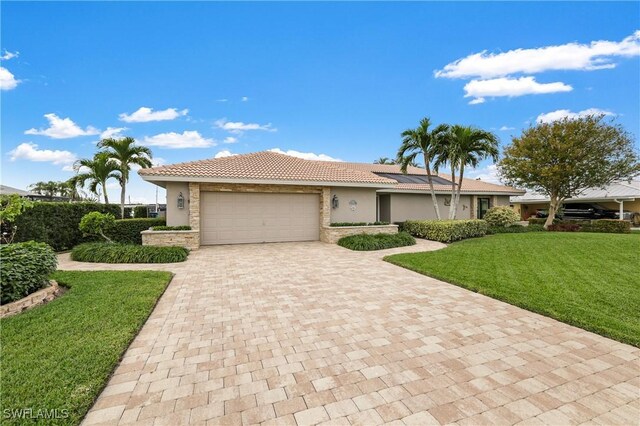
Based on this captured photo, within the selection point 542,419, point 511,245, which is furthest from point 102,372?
point 511,245

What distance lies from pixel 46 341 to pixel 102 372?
1325mm

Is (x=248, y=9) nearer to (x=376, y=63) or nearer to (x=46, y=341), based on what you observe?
(x=376, y=63)

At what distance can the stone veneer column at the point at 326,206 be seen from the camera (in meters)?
13.8

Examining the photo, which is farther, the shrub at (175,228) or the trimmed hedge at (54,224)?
the shrub at (175,228)

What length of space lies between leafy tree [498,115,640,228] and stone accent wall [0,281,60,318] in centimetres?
2414

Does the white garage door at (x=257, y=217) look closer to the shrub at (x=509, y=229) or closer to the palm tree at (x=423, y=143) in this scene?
the palm tree at (x=423, y=143)

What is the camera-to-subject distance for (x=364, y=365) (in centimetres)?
329

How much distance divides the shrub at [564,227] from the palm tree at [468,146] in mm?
10116

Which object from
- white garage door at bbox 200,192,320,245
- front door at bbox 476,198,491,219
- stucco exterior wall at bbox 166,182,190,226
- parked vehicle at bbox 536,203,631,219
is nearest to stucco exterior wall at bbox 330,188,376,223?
white garage door at bbox 200,192,320,245

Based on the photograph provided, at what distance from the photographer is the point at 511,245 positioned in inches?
483

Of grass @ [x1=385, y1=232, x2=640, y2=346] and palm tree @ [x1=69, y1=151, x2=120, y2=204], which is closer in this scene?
grass @ [x1=385, y1=232, x2=640, y2=346]

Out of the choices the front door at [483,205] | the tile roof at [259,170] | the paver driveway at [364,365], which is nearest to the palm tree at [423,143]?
the tile roof at [259,170]

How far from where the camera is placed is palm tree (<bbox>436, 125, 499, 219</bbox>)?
1389 cm

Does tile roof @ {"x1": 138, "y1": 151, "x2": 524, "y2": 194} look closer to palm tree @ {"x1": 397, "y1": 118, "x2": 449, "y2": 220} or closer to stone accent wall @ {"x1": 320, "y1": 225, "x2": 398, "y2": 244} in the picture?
palm tree @ {"x1": 397, "y1": 118, "x2": 449, "y2": 220}
